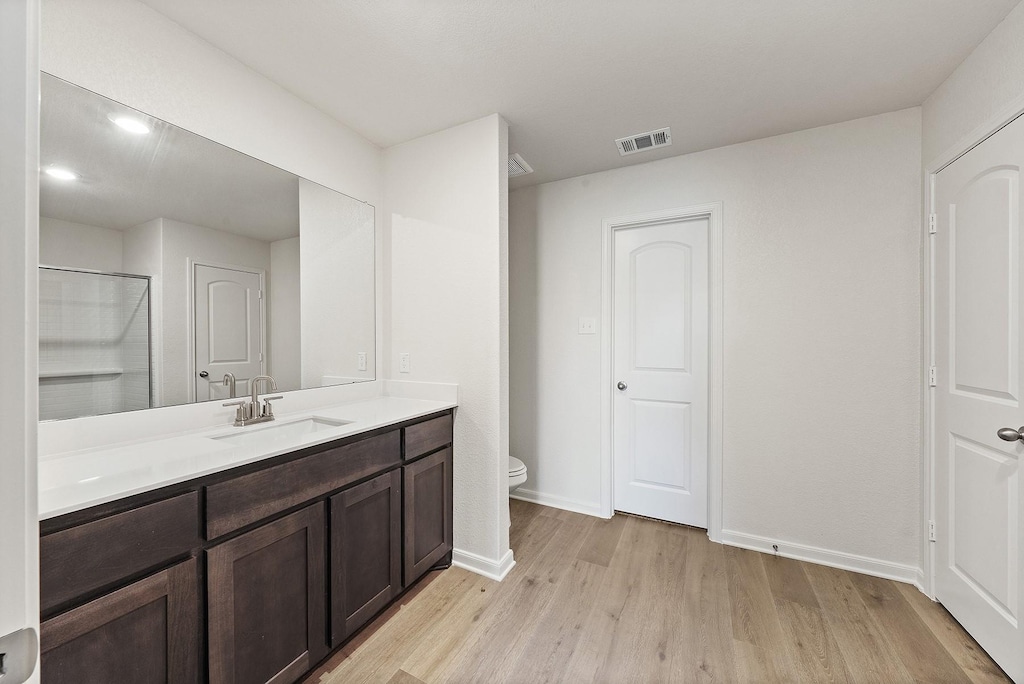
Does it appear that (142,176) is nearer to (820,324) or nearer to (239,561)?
(239,561)

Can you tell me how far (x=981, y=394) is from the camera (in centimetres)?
166

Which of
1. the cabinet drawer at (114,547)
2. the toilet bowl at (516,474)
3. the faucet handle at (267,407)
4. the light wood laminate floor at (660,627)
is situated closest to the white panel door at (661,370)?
the light wood laminate floor at (660,627)

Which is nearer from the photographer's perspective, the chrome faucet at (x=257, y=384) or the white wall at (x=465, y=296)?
the chrome faucet at (x=257, y=384)

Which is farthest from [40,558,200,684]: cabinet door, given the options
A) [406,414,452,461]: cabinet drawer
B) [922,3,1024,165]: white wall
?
[922,3,1024,165]: white wall

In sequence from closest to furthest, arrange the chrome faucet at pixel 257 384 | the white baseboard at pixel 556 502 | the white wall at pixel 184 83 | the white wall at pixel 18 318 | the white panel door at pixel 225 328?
the white wall at pixel 18 318 < the white wall at pixel 184 83 < the white panel door at pixel 225 328 < the chrome faucet at pixel 257 384 < the white baseboard at pixel 556 502

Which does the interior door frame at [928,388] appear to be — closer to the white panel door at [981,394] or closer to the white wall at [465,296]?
the white panel door at [981,394]

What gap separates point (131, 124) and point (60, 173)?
287mm

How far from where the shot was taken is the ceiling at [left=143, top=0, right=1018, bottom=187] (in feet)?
4.87

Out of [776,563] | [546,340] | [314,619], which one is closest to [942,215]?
[776,563]

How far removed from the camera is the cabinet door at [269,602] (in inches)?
46.7

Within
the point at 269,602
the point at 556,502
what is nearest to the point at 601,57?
the point at 269,602

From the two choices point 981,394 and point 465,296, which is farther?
point 465,296

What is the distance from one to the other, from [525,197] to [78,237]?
97.8 inches

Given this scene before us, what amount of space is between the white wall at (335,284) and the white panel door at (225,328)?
230mm
